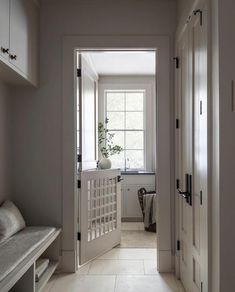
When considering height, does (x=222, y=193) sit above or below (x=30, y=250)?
above

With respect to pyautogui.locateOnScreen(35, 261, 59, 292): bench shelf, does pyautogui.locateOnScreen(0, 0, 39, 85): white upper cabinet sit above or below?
above

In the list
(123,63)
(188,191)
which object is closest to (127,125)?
(123,63)

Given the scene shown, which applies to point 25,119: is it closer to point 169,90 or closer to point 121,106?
point 169,90

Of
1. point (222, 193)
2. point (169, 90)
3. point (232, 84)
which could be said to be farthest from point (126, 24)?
point (222, 193)

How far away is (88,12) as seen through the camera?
10.8 ft

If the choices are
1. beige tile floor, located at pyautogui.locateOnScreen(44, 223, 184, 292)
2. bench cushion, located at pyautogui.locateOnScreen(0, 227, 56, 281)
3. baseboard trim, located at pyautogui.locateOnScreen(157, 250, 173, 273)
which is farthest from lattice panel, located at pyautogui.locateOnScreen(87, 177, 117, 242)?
baseboard trim, located at pyautogui.locateOnScreen(157, 250, 173, 273)

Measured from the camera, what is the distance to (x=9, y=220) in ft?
9.21

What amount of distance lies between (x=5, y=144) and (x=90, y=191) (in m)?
1.09

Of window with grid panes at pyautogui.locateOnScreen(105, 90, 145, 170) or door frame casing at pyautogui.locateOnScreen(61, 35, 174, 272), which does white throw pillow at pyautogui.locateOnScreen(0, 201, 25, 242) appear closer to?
door frame casing at pyautogui.locateOnScreen(61, 35, 174, 272)

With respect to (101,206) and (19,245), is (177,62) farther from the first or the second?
(19,245)

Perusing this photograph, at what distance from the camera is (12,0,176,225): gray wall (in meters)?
3.29

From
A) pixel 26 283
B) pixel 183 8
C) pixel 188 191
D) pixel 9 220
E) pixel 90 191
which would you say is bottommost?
pixel 26 283

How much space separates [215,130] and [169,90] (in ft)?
4.73

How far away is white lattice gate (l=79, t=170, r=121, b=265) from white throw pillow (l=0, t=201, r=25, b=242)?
693 mm
